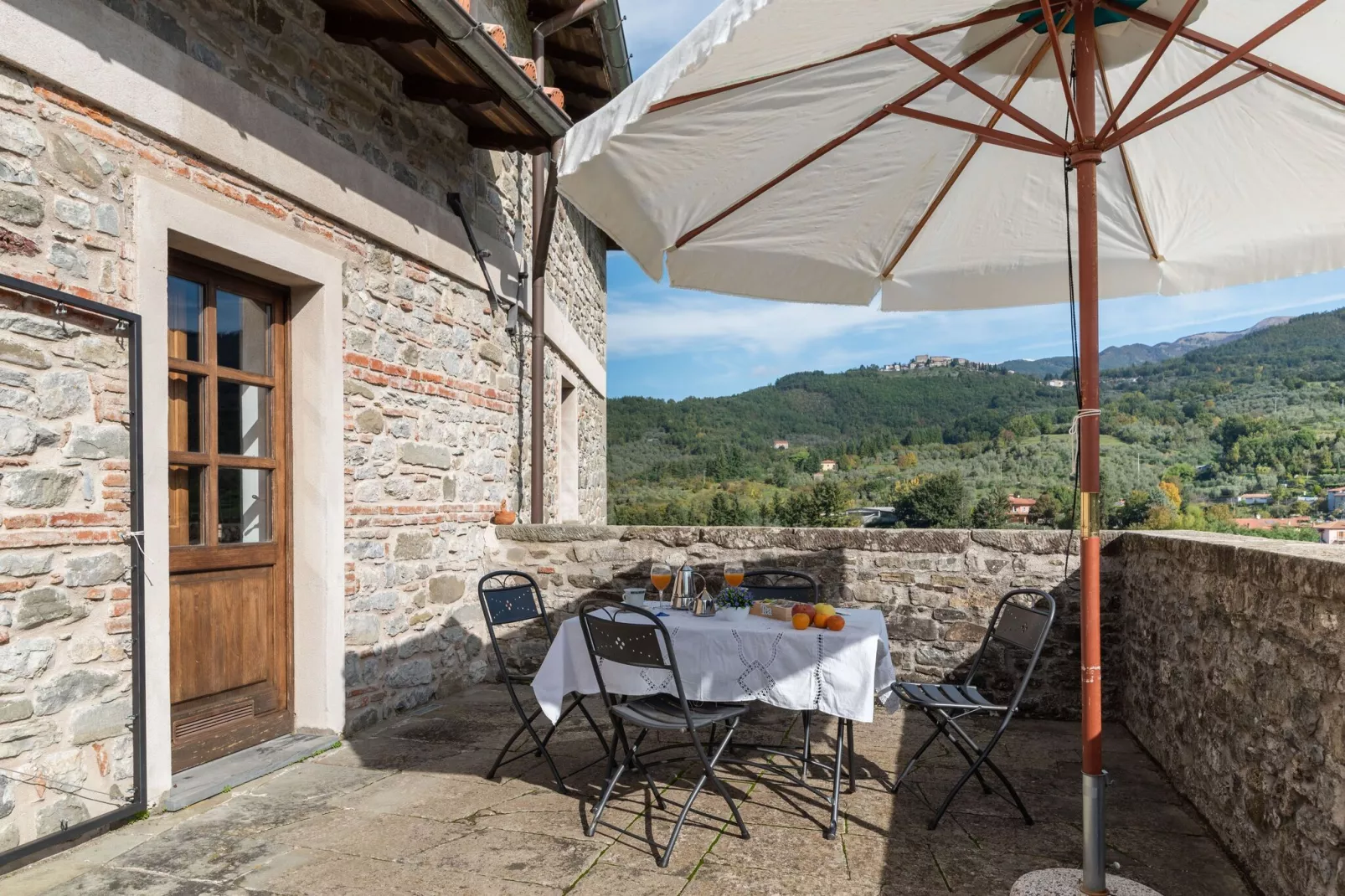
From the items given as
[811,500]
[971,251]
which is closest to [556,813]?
[971,251]

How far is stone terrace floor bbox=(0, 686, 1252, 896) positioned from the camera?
2.48 meters

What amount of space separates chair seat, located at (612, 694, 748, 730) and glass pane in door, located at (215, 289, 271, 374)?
7.67 feet

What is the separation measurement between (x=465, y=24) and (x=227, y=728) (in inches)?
131

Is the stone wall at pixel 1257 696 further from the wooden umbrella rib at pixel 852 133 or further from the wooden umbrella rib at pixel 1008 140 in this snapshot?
the wooden umbrella rib at pixel 852 133

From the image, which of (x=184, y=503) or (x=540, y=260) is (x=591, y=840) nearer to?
(x=184, y=503)

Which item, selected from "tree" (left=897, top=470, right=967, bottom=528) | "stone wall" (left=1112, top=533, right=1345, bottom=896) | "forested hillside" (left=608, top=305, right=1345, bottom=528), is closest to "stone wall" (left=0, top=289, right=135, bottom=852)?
"stone wall" (left=1112, top=533, right=1345, bottom=896)

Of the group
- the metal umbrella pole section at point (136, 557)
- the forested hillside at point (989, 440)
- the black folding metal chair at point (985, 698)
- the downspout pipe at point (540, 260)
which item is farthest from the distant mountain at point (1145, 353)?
the metal umbrella pole section at point (136, 557)

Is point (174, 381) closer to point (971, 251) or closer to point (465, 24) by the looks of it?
point (465, 24)

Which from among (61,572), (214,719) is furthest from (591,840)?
(61,572)

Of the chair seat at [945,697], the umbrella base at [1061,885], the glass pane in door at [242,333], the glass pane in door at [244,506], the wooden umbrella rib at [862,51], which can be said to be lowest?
the umbrella base at [1061,885]

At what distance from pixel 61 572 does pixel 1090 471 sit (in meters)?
3.15

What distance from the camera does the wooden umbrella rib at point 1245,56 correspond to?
2.31 metres

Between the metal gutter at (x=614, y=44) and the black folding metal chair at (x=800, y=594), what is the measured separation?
12.4 ft

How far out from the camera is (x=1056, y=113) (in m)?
3.09
